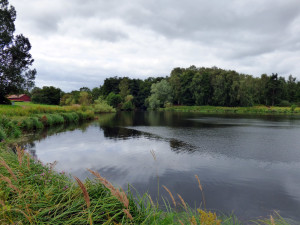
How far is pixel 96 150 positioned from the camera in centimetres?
Answer: 1320

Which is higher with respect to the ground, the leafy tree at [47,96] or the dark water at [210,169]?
the leafy tree at [47,96]

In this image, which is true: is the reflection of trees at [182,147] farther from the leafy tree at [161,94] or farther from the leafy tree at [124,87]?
the leafy tree at [124,87]

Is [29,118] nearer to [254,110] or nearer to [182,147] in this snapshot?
[182,147]

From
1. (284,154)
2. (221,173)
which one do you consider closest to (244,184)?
(221,173)

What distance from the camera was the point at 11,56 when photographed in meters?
32.4

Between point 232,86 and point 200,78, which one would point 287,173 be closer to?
point 232,86

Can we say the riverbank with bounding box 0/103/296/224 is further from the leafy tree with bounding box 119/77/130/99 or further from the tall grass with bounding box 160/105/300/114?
the leafy tree with bounding box 119/77/130/99

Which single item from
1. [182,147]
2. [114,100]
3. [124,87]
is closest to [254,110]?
[114,100]

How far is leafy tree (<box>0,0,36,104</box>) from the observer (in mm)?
31250

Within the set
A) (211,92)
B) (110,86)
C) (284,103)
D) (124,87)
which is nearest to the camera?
(284,103)

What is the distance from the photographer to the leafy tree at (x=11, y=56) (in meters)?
31.2

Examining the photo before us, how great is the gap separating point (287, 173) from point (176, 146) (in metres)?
7.05

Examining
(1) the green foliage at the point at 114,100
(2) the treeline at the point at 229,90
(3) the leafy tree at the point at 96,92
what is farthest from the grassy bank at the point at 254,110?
(3) the leafy tree at the point at 96,92

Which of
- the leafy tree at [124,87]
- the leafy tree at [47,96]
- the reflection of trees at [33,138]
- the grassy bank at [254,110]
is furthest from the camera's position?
the leafy tree at [124,87]
